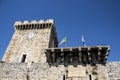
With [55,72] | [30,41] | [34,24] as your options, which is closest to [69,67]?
[55,72]

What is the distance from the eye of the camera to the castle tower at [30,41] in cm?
2123

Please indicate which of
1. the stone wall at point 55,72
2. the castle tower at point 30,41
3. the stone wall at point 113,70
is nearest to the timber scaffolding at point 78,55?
the stone wall at point 55,72

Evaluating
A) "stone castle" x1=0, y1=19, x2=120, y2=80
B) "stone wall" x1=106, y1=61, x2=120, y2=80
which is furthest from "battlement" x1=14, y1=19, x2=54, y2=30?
"stone wall" x1=106, y1=61, x2=120, y2=80

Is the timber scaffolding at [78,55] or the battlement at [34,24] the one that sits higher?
the battlement at [34,24]

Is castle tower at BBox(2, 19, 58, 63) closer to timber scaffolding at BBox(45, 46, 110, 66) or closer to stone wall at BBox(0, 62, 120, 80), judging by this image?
stone wall at BBox(0, 62, 120, 80)

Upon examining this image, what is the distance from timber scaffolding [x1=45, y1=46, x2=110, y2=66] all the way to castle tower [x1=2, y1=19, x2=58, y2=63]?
7.11m

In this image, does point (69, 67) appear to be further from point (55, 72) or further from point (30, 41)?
point (30, 41)

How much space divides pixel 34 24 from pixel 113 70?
48.9 ft

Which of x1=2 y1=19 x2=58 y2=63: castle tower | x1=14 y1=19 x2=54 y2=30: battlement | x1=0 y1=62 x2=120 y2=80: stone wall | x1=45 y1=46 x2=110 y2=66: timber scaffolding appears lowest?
x1=0 y1=62 x2=120 y2=80: stone wall

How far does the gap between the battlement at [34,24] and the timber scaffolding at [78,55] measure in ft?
38.4

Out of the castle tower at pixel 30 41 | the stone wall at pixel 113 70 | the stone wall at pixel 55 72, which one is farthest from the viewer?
the castle tower at pixel 30 41

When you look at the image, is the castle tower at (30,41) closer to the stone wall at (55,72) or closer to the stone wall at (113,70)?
the stone wall at (55,72)

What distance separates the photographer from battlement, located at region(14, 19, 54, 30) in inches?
968

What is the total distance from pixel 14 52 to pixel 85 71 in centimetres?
1246
